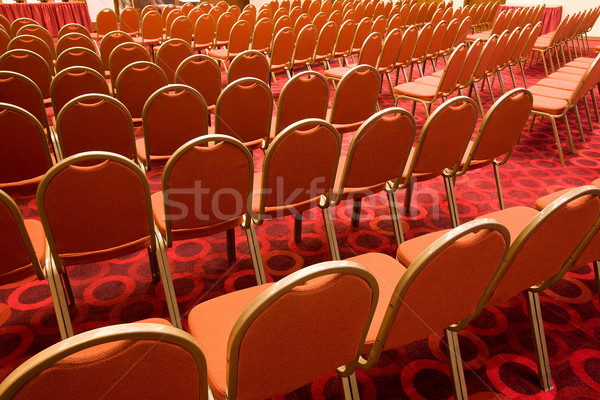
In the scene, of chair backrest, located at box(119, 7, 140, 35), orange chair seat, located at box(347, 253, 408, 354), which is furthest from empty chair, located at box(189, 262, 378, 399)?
chair backrest, located at box(119, 7, 140, 35)

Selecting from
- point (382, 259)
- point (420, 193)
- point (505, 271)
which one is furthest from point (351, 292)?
point (420, 193)

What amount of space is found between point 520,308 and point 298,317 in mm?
1906

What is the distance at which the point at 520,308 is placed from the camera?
2451 mm

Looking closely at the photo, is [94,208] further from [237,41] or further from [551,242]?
[237,41]

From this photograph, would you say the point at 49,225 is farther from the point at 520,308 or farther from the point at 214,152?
the point at 520,308

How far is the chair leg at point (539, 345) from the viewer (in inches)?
76.2

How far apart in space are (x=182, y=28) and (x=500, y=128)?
531 centimetres

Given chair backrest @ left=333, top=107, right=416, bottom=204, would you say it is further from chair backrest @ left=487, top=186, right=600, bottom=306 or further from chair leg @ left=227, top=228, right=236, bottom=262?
chair backrest @ left=487, top=186, right=600, bottom=306

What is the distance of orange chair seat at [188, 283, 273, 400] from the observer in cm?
138

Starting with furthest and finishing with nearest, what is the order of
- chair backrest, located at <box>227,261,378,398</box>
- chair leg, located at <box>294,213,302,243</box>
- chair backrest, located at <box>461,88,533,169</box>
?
chair leg, located at <box>294,213,302,243</box> < chair backrest, located at <box>461,88,533,169</box> < chair backrest, located at <box>227,261,378,398</box>

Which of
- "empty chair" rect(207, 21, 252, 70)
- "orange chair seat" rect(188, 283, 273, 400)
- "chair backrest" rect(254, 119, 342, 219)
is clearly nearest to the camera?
"orange chair seat" rect(188, 283, 273, 400)

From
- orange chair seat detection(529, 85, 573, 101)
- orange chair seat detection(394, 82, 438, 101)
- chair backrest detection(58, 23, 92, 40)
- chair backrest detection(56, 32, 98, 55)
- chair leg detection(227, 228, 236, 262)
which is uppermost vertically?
chair backrest detection(58, 23, 92, 40)

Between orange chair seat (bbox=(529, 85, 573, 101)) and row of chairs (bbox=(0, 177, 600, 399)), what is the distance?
312 centimetres

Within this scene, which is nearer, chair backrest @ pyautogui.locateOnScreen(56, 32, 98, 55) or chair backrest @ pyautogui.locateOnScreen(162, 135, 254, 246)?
chair backrest @ pyautogui.locateOnScreen(162, 135, 254, 246)
